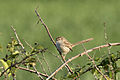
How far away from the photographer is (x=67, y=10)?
765 inches

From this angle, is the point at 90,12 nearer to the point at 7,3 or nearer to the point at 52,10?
the point at 52,10

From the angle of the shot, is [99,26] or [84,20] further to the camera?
[84,20]

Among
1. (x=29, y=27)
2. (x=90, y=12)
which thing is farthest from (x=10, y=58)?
(x=90, y=12)

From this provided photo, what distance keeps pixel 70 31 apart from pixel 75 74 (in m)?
11.8

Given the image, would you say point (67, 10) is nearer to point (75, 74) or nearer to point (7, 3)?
point (7, 3)

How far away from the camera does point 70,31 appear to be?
14.1 m

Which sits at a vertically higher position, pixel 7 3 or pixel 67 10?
pixel 7 3

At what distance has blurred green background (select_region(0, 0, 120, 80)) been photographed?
12414 millimetres

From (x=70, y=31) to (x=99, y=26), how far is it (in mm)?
1542

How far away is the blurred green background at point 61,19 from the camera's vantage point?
12414 mm

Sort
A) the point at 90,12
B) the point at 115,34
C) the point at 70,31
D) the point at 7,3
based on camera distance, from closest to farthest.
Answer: the point at 115,34 < the point at 70,31 < the point at 90,12 < the point at 7,3

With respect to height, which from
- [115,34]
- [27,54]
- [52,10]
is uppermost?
[52,10]

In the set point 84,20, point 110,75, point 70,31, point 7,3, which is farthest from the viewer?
point 7,3

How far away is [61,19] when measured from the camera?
54.5 feet
